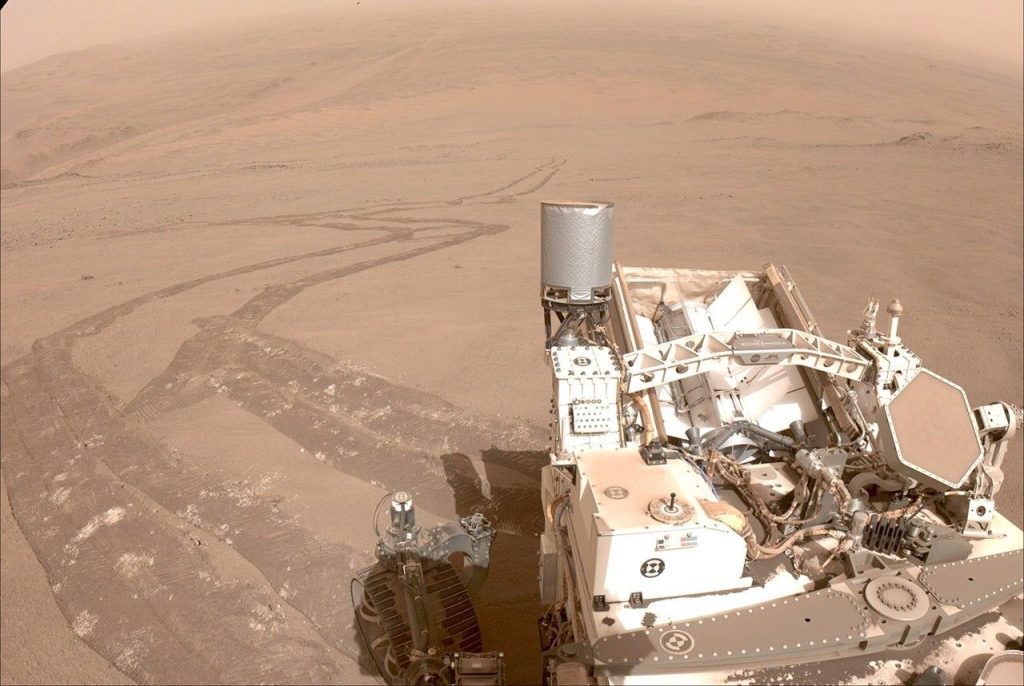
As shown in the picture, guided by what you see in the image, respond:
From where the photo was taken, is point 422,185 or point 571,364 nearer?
point 571,364

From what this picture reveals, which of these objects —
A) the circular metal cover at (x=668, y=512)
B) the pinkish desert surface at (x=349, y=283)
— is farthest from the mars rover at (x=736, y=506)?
the pinkish desert surface at (x=349, y=283)

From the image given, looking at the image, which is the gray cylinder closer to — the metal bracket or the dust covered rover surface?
the dust covered rover surface

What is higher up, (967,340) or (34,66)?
(34,66)

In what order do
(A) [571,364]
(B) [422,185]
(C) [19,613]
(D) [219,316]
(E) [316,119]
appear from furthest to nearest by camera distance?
1. (E) [316,119]
2. (B) [422,185]
3. (D) [219,316]
4. (C) [19,613]
5. (A) [571,364]

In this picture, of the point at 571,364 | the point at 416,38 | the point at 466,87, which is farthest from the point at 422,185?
the point at 416,38

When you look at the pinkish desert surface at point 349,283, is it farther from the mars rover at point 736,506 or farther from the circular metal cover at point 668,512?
the circular metal cover at point 668,512

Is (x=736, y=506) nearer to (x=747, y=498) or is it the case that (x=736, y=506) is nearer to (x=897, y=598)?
(x=747, y=498)

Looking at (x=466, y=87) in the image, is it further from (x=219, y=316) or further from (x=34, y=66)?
(x=34, y=66)

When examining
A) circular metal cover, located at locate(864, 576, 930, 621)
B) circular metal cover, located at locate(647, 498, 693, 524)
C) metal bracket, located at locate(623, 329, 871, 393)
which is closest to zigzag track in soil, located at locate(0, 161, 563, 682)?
circular metal cover, located at locate(647, 498, 693, 524)
